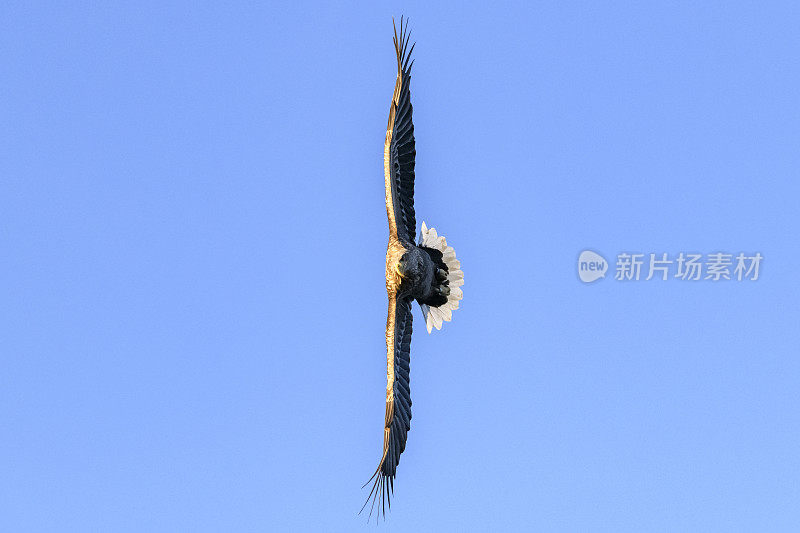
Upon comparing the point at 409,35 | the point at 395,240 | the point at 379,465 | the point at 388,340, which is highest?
the point at 409,35

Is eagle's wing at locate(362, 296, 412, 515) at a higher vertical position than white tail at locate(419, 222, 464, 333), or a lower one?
lower

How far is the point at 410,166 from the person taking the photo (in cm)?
2742

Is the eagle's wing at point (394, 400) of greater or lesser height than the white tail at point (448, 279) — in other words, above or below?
below

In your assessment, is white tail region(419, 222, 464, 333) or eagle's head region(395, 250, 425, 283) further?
white tail region(419, 222, 464, 333)

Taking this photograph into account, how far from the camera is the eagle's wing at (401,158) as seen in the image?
87.7 feet

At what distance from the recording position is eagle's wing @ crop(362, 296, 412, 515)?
25.6 m

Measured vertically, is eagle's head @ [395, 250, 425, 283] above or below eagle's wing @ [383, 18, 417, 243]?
below

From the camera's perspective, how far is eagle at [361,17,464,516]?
2591 centimetres

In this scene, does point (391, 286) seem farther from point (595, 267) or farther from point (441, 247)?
point (595, 267)

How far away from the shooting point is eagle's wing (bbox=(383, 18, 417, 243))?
1052 inches

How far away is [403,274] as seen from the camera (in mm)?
25953

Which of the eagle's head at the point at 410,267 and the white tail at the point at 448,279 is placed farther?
the white tail at the point at 448,279

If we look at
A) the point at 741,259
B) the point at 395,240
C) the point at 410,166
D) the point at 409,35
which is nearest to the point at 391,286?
the point at 395,240

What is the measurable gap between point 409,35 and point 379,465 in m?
7.95
